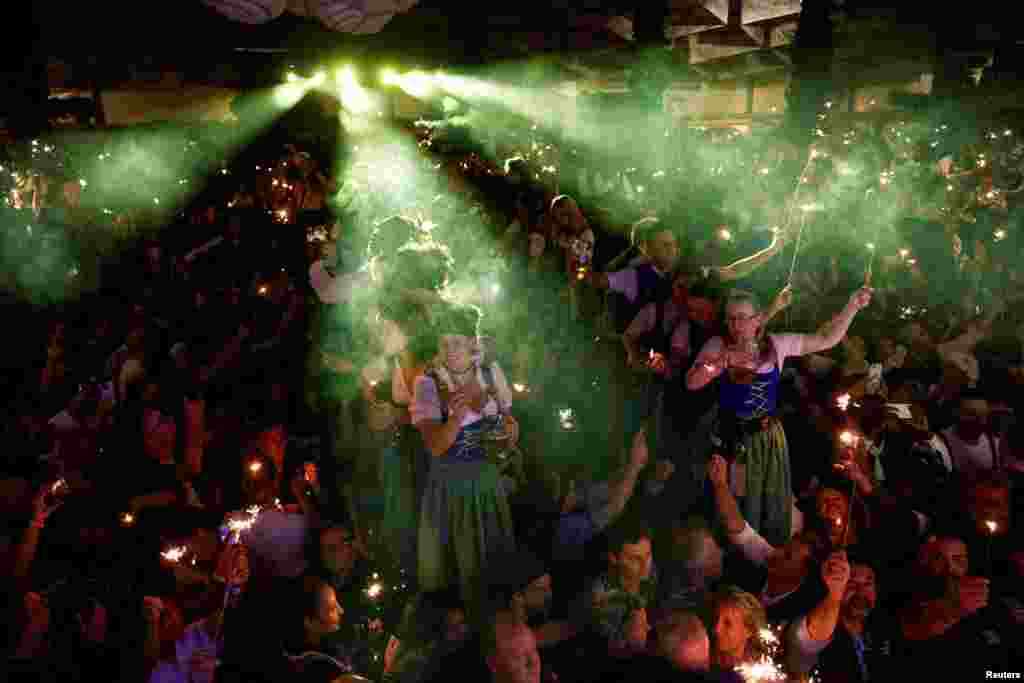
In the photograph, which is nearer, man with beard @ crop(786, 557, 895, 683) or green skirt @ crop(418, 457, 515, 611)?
man with beard @ crop(786, 557, 895, 683)

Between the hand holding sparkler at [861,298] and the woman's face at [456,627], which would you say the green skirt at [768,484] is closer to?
the hand holding sparkler at [861,298]

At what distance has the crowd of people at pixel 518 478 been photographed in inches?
127

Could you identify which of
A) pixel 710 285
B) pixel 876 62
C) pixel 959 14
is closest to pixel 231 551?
pixel 710 285

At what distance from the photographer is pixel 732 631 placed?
3.10 m

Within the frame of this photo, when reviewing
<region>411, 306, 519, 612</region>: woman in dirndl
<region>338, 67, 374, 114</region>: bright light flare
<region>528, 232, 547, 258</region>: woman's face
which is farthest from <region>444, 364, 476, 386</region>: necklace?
<region>338, 67, 374, 114</region>: bright light flare

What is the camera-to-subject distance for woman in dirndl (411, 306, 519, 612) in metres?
3.28

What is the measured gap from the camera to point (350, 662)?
3.38m

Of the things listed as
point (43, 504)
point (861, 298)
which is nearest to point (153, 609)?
point (43, 504)

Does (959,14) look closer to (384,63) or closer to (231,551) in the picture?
(384,63)

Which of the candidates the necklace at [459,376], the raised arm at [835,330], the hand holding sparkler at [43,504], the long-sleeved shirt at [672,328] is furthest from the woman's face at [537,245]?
the hand holding sparkler at [43,504]

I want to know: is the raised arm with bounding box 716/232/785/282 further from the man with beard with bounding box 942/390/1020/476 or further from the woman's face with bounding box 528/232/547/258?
the woman's face with bounding box 528/232/547/258

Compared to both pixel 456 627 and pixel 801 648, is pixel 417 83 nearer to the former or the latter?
pixel 456 627

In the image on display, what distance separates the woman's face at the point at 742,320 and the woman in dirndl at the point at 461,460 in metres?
1.39

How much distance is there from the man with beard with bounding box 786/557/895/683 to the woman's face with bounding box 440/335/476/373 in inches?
75.3
